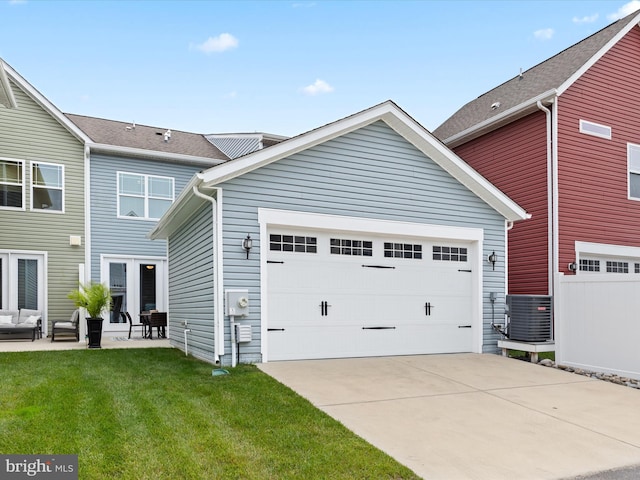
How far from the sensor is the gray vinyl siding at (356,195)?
7652 millimetres

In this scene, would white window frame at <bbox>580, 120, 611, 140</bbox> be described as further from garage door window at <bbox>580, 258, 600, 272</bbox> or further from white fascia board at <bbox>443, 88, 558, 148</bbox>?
garage door window at <bbox>580, 258, 600, 272</bbox>

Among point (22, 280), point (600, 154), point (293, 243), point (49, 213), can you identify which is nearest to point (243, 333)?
point (293, 243)

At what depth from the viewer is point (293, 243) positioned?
8.23 meters

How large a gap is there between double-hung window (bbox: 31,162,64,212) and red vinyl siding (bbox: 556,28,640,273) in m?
12.2

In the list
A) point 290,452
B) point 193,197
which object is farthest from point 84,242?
point 290,452

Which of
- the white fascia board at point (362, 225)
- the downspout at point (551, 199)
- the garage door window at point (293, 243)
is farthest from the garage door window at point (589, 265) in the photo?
the garage door window at point (293, 243)

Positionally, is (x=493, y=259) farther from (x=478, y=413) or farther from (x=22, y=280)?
(x=22, y=280)

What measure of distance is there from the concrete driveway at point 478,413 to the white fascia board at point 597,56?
21.4ft

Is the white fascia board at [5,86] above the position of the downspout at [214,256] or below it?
above

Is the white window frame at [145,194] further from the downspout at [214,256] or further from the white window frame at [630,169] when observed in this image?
the white window frame at [630,169]

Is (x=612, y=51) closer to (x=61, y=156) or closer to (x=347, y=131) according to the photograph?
(x=347, y=131)

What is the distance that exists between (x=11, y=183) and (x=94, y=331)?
493 centimetres

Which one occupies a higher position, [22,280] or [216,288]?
[216,288]

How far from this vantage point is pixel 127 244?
13367 millimetres
